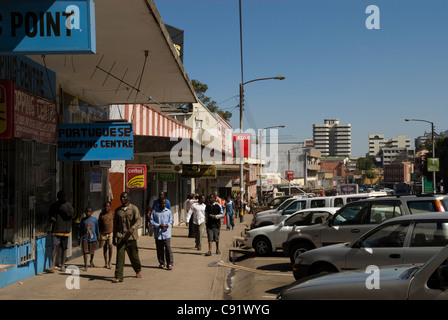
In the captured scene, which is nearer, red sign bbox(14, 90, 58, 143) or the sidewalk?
the sidewalk

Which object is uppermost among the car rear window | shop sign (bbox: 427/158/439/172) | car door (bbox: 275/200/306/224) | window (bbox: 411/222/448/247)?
shop sign (bbox: 427/158/439/172)

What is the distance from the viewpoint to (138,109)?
857 inches

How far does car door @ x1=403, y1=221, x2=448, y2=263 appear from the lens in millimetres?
8188

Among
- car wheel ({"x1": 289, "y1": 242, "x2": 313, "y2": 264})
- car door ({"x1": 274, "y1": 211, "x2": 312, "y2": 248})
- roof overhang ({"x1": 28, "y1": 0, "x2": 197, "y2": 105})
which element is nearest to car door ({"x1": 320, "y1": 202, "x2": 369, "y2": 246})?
car wheel ({"x1": 289, "y1": 242, "x2": 313, "y2": 264})

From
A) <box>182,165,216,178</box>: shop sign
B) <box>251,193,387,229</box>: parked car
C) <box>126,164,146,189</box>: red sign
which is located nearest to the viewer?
<box>126,164,146,189</box>: red sign

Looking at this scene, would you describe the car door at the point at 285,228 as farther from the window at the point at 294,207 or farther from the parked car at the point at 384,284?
the parked car at the point at 384,284

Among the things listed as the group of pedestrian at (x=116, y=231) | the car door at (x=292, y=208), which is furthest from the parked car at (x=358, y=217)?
the car door at (x=292, y=208)

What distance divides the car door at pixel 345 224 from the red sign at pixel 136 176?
305 inches

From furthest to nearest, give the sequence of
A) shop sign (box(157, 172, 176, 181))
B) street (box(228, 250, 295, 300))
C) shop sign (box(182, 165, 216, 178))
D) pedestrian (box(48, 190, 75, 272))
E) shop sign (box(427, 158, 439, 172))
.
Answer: shop sign (box(427, 158, 439, 172))
shop sign (box(182, 165, 216, 178))
shop sign (box(157, 172, 176, 181))
pedestrian (box(48, 190, 75, 272))
street (box(228, 250, 295, 300))

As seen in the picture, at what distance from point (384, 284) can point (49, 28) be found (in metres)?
5.08

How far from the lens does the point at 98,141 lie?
1192cm

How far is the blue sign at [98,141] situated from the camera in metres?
11.9

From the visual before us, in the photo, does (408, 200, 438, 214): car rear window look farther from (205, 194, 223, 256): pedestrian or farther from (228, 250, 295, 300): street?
(205, 194, 223, 256): pedestrian
